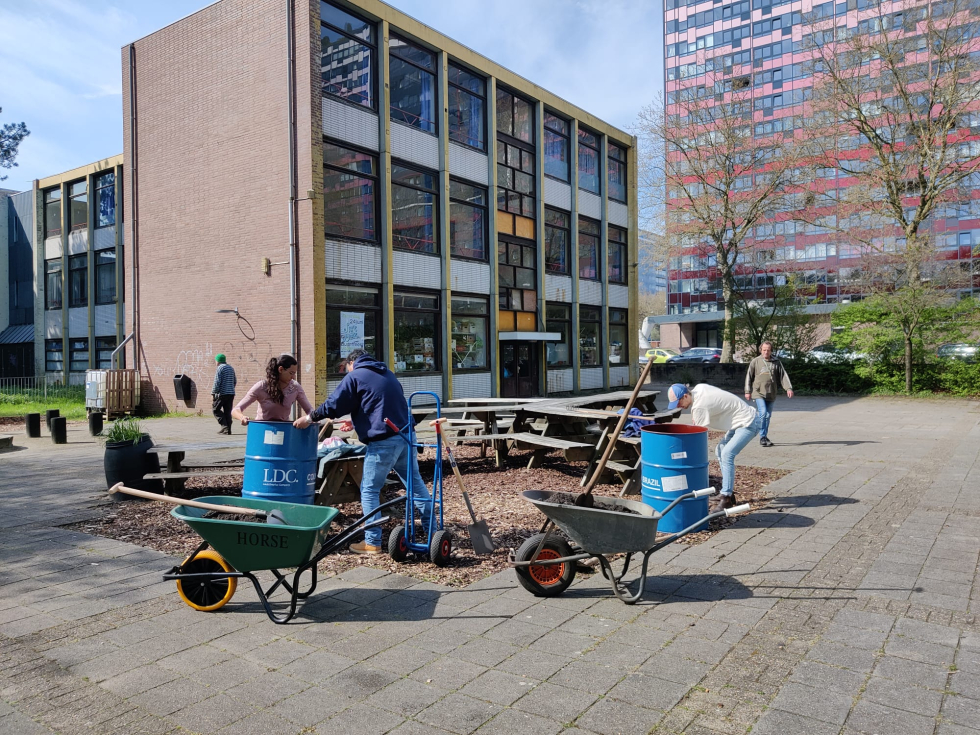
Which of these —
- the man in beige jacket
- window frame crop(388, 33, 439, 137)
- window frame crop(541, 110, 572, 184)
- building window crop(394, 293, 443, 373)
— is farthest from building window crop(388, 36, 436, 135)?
the man in beige jacket

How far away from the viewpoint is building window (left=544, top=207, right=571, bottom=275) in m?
27.2

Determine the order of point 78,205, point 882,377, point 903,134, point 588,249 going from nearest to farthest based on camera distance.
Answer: point 882,377
point 903,134
point 588,249
point 78,205

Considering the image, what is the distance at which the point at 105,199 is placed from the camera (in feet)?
95.5

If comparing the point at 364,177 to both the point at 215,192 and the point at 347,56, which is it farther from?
the point at 215,192

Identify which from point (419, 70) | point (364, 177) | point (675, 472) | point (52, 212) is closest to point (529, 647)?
point (675, 472)

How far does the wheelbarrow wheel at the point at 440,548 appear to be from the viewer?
18.5ft

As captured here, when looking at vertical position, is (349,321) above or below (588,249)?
below

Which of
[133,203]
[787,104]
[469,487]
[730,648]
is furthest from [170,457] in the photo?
[787,104]

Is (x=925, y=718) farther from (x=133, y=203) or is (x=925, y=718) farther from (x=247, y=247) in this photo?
(x=133, y=203)

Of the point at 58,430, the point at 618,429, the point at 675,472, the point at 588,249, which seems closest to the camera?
the point at 618,429

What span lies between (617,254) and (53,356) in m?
25.2

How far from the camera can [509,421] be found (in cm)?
1144

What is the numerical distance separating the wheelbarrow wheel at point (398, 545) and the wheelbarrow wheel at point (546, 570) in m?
1.17

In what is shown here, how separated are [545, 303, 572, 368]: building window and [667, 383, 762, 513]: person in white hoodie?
19.4 meters
